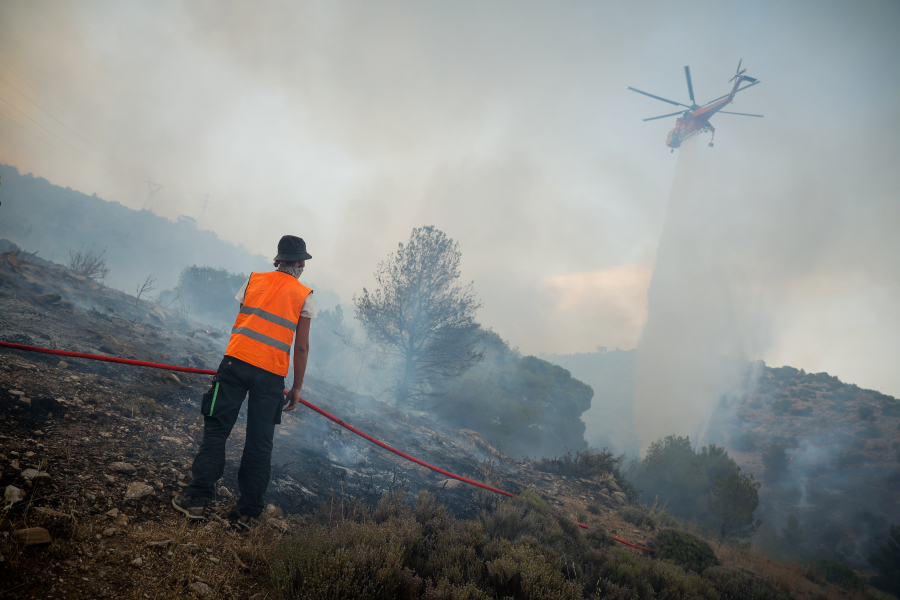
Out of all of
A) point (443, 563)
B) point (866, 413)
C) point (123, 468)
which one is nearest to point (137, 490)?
point (123, 468)

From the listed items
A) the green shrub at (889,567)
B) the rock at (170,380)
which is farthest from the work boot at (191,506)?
the green shrub at (889,567)

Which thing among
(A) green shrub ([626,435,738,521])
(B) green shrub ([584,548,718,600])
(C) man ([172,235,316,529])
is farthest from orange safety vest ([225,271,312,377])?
(A) green shrub ([626,435,738,521])

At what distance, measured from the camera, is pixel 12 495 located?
74.1 inches

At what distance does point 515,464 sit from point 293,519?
8.58 metres

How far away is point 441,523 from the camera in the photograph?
3.49 metres

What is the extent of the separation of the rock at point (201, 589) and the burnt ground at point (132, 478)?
1 cm

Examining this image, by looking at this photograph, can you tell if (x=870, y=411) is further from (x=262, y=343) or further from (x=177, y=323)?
(x=177, y=323)

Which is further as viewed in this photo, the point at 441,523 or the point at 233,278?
the point at 233,278

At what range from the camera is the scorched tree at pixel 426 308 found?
14.8 m

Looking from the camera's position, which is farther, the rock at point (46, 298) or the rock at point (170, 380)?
the rock at point (46, 298)

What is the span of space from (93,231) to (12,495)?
65298 millimetres

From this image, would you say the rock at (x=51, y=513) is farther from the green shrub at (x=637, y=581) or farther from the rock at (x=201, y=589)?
the green shrub at (x=637, y=581)

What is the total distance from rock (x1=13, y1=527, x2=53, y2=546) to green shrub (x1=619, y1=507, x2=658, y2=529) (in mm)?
9052

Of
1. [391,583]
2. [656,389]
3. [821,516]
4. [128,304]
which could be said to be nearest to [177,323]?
[128,304]
